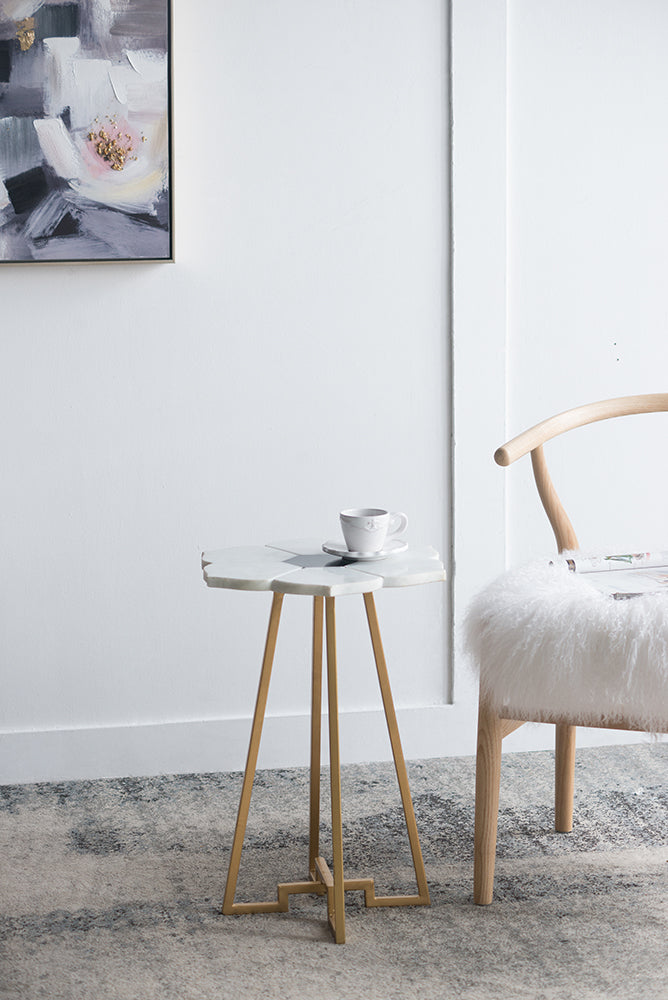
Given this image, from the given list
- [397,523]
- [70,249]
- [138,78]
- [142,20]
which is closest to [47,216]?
[70,249]

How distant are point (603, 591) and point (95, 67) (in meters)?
1.39

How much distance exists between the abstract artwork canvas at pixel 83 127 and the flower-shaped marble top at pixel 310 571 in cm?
81

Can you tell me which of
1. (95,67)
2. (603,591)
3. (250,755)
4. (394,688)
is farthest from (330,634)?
(95,67)

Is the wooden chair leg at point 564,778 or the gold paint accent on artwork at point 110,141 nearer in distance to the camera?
the wooden chair leg at point 564,778

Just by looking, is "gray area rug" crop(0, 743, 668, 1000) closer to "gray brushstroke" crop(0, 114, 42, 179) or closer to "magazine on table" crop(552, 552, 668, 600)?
"magazine on table" crop(552, 552, 668, 600)

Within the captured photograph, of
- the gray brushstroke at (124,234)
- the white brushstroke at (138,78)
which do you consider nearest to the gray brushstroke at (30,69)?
the white brushstroke at (138,78)

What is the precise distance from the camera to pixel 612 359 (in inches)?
89.3

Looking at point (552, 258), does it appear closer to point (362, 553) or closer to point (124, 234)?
point (124, 234)

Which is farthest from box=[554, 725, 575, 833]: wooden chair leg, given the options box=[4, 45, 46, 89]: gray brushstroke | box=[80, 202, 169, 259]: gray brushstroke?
box=[4, 45, 46, 89]: gray brushstroke

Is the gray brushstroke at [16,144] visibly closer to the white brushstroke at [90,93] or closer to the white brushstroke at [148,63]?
the white brushstroke at [90,93]

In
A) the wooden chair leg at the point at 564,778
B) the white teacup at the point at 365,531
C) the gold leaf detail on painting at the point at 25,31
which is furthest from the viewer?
the gold leaf detail on painting at the point at 25,31

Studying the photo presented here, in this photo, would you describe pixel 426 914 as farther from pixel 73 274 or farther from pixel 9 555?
pixel 73 274

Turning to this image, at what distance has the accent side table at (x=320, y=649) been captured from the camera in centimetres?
142

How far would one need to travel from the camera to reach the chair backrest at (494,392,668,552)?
5.71 feet
